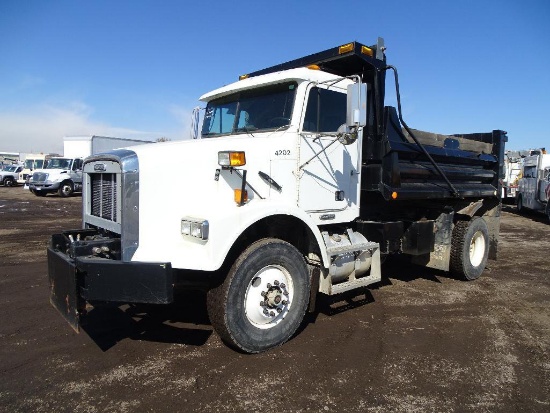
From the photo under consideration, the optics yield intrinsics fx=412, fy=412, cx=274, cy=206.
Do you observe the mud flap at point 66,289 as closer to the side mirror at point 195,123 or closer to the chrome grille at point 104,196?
the chrome grille at point 104,196

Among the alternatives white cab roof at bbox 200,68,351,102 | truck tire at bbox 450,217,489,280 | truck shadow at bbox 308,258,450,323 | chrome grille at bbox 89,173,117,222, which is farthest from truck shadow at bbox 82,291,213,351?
truck tire at bbox 450,217,489,280

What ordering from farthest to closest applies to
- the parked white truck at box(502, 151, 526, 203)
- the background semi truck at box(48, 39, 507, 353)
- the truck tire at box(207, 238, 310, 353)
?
the parked white truck at box(502, 151, 526, 203) < the truck tire at box(207, 238, 310, 353) < the background semi truck at box(48, 39, 507, 353)

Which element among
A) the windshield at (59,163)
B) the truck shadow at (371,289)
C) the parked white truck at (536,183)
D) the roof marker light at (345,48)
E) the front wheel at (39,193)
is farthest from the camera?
the windshield at (59,163)

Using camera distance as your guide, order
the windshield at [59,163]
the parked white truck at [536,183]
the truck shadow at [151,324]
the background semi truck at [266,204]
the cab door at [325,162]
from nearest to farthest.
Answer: the background semi truck at [266,204], the truck shadow at [151,324], the cab door at [325,162], the parked white truck at [536,183], the windshield at [59,163]

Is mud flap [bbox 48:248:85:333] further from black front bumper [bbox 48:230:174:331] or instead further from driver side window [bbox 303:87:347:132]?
driver side window [bbox 303:87:347:132]

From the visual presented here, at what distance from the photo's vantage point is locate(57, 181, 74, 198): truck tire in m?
24.4

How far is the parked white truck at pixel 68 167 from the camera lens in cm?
2392

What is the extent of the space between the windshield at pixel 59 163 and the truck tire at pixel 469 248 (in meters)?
23.9

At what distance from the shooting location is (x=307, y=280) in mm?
4145

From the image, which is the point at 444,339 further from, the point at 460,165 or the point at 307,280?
the point at 460,165

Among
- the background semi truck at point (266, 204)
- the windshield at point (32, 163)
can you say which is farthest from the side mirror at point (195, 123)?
the windshield at point (32, 163)

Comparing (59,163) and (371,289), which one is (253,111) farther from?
(59,163)

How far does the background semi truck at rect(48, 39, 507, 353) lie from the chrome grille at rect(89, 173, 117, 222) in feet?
0.07

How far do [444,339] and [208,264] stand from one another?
265 cm
